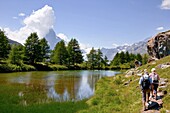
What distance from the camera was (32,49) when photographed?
382ft

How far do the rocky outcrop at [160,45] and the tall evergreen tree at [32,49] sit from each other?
65600mm

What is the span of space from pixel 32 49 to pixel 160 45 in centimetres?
7129

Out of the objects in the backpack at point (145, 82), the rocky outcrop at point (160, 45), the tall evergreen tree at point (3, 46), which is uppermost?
the tall evergreen tree at point (3, 46)

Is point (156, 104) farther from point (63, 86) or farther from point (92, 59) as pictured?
point (92, 59)

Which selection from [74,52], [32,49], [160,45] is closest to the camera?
[160,45]

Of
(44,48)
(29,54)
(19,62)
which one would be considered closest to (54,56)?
(44,48)

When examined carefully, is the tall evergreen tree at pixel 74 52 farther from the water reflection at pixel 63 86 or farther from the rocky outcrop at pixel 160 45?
the rocky outcrop at pixel 160 45

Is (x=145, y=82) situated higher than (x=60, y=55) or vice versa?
(x=60, y=55)

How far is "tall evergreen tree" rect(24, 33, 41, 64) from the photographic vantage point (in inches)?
4510

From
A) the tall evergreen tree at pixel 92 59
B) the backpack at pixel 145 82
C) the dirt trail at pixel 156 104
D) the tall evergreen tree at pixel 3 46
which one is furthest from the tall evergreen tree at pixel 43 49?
the backpack at pixel 145 82

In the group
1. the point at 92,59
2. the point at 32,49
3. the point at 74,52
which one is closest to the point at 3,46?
the point at 32,49

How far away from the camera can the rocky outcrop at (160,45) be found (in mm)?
54862

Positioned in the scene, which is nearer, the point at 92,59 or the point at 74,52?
the point at 74,52

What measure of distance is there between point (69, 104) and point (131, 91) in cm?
789
